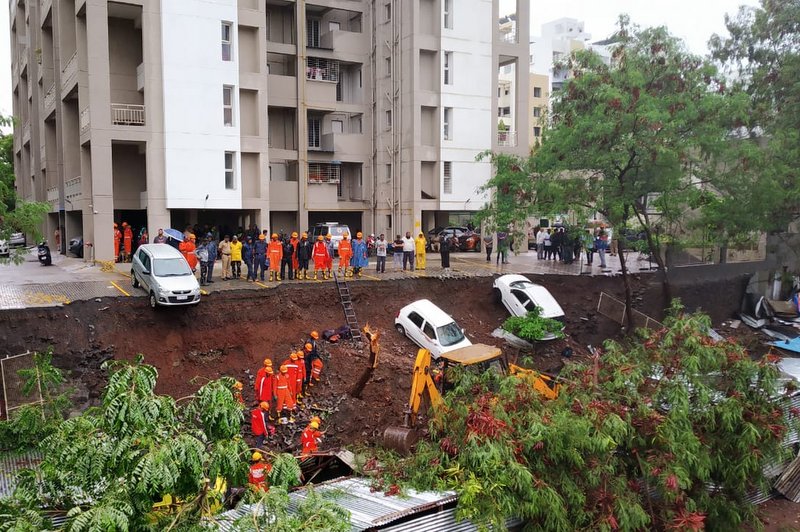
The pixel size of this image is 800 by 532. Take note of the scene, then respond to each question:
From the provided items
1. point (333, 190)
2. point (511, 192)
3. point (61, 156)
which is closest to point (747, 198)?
point (511, 192)

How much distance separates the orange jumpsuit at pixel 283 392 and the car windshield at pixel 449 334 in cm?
678

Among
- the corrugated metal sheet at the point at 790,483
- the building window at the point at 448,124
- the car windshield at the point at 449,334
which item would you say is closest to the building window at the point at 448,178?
the building window at the point at 448,124

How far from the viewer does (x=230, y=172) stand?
32188mm

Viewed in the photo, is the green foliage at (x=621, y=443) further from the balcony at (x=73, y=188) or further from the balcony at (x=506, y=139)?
the balcony at (x=506, y=139)

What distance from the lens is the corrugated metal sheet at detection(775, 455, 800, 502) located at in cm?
1510

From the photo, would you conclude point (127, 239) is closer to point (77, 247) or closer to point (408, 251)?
point (77, 247)

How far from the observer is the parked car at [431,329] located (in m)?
23.0

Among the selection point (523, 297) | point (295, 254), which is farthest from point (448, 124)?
point (295, 254)

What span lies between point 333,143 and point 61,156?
1452cm

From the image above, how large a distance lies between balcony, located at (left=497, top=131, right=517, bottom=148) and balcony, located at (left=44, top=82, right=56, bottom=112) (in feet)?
82.2

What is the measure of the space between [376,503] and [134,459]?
459 cm

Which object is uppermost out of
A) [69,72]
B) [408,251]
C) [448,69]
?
[448,69]

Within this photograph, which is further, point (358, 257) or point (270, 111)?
point (270, 111)

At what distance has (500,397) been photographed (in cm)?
1262
